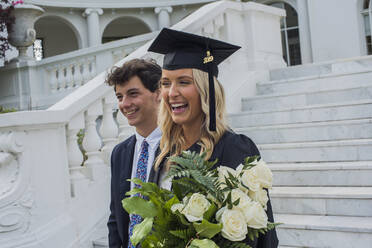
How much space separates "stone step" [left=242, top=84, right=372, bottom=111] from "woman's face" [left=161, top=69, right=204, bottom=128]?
3.67 m

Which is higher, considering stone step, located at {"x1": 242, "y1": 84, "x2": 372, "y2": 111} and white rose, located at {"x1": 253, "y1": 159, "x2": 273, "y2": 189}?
stone step, located at {"x1": 242, "y1": 84, "x2": 372, "y2": 111}

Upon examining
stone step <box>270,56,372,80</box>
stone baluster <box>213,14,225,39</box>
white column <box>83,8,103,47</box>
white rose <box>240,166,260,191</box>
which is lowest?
white rose <box>240,166,260,191</box>

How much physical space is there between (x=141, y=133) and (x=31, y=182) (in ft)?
4.27

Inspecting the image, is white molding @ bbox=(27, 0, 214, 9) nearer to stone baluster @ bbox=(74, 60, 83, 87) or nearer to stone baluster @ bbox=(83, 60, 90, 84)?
stone baluster @ bbox=(74, 60, 83, 87)

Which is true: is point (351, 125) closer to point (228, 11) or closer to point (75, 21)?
point (228, 11)

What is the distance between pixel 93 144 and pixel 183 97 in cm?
220

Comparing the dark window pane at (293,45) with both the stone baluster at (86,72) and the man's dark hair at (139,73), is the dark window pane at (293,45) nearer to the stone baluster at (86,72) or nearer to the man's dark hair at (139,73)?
the stone baluster at (86,72)

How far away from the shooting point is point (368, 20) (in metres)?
13.7

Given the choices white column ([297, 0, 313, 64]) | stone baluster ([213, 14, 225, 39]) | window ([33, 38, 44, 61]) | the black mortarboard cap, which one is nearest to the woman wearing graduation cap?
the black mortarboard cap

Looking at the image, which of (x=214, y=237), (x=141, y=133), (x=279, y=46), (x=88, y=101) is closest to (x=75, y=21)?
(x=279, y=46)

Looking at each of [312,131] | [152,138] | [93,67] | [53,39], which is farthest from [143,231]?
[53,39]

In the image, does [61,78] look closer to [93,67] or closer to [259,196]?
[93,67]

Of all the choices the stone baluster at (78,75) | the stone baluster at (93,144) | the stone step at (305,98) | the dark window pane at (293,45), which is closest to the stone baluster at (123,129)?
the stone baluster at (93,144)

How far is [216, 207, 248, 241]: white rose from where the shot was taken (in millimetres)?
1177
